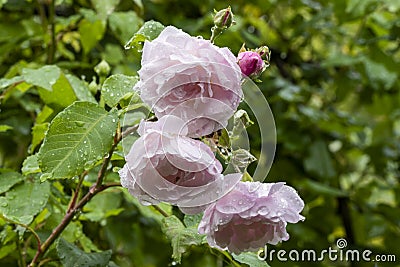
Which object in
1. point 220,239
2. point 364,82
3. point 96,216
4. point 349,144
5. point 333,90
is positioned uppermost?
point 220,239

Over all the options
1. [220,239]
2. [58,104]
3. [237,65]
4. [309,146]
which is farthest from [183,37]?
[309,146]

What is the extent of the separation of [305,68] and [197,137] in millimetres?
1257

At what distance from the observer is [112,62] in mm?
1321

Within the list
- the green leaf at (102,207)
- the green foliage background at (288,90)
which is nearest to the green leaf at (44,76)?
the green foliage background at (288,90)

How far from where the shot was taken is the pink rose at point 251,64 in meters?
0.62

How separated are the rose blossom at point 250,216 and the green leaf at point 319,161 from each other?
1.07m

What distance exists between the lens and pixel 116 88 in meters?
0.74

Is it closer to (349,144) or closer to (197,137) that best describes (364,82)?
(349,144)

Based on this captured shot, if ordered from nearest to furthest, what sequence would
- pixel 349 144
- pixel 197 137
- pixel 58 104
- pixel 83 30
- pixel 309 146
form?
pixel 197 137 < pixel 58 104 < pixel 83 30 < pixel 309 146 < pixel 349 144

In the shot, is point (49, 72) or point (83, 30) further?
point (83, 30)

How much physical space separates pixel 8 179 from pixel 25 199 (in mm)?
45

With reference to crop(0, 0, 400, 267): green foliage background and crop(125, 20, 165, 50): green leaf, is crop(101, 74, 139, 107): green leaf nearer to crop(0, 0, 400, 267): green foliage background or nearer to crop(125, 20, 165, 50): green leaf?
crop(125, 20, 165, 50): green leaf

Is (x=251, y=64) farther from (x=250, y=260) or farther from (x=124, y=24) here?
(x=124, y=24)

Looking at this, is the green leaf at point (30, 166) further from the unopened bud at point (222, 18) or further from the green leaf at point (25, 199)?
the unopened bud at point (222, 18)
